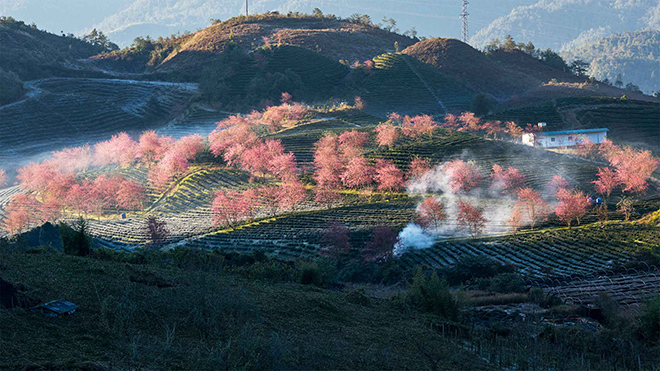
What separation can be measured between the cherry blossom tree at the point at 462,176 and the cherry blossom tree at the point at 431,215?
6.66m

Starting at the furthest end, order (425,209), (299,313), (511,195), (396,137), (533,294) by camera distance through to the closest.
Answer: (396,137), (511,195), (425,209), (533,294), (299,313)

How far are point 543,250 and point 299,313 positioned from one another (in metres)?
20.7

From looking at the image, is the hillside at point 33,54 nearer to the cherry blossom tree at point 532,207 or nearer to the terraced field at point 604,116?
the terraced field at point 604,116

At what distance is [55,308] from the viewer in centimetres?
1014

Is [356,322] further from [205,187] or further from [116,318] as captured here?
[205,187]

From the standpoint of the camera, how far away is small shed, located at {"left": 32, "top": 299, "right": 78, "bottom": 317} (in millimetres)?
10078

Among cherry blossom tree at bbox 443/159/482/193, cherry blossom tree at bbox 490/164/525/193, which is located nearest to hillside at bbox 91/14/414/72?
cherry blossom tree at bbox 443/159/482/193

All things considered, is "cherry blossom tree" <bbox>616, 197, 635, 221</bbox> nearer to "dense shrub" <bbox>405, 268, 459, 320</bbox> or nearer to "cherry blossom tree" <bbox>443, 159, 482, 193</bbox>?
"cherry blossom tree" <bbox>443, 159, 482, 193</bbox>

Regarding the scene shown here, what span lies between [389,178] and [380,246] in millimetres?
13892

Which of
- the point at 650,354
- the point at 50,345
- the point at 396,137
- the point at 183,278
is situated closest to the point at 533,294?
the point at 650,354

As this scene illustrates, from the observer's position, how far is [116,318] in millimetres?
10055

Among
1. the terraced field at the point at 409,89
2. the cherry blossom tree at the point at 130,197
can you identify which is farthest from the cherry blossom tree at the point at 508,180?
the terraced field at the point at 409,89

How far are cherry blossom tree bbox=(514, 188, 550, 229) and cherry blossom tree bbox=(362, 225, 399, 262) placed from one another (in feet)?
31.8

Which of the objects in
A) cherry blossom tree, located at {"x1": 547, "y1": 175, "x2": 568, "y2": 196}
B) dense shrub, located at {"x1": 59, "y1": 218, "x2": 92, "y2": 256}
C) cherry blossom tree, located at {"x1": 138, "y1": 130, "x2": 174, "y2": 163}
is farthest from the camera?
cherry blossom tree, located at {"x1": 138, "y1": 130, "x2": 174, "y2": 163}
